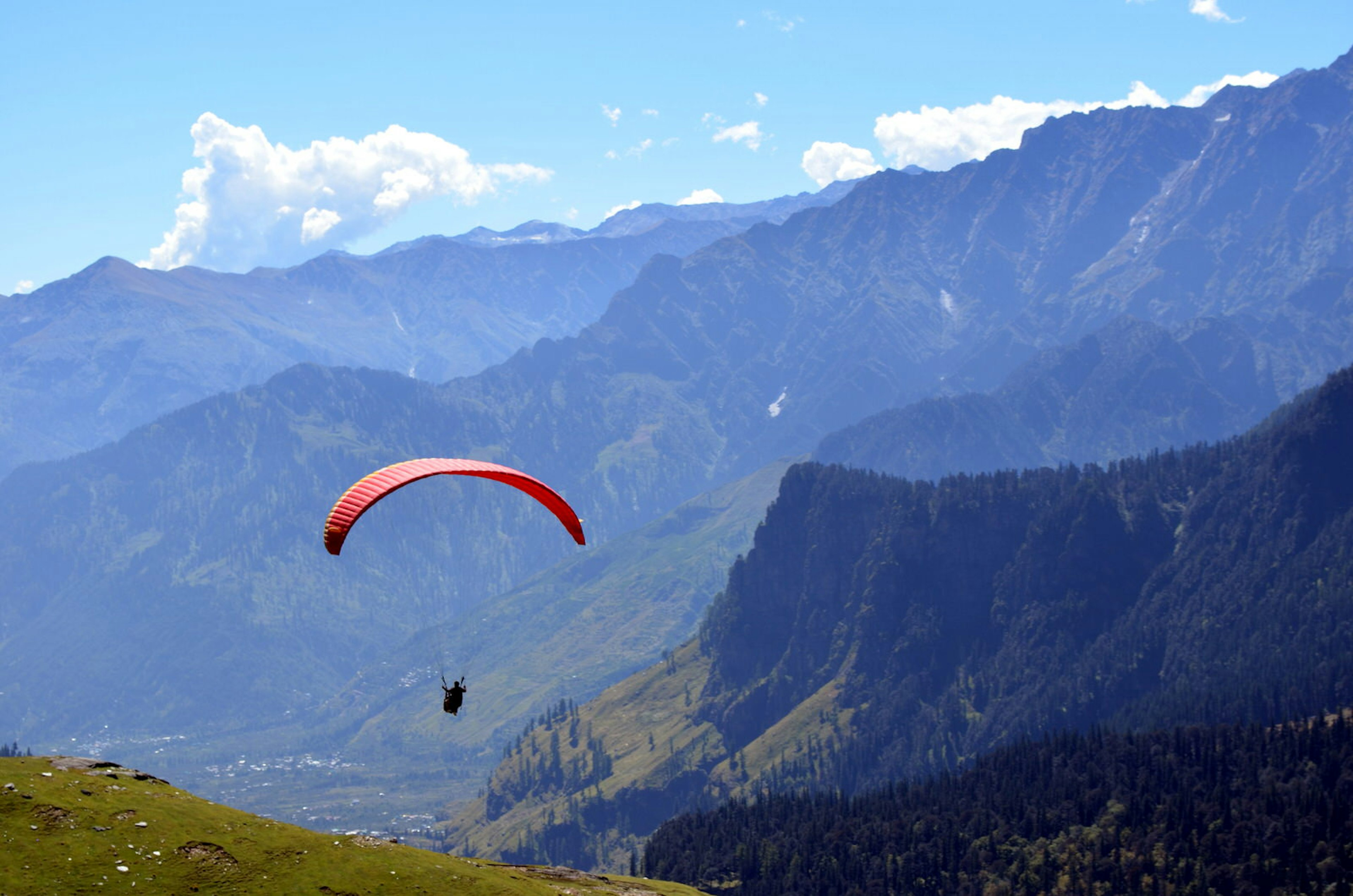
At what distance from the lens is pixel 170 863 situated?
368ft

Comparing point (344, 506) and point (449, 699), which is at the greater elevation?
point (344, 506)

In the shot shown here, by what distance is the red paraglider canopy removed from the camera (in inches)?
3282

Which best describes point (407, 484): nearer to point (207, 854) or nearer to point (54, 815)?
point (207, 854)

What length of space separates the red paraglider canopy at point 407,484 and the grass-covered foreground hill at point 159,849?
3955 centimetres

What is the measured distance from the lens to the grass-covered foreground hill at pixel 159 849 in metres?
107

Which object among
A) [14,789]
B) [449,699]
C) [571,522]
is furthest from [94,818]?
[571,522]

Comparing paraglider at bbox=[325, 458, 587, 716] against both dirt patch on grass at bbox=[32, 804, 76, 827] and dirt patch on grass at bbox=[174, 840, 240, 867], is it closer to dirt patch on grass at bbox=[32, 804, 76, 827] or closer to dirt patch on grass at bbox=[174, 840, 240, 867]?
dirt patch on grass at bbox=[174, 840, 240, 867]

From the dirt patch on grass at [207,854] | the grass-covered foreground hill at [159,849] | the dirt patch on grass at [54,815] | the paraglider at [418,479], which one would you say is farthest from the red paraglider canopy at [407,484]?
the dirt patch on grass at [54,815]

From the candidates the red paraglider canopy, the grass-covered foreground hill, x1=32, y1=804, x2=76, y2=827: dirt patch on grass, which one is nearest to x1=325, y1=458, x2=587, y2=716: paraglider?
the red paraglider canopy

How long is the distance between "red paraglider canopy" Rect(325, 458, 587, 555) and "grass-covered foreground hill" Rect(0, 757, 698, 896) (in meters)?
39.5

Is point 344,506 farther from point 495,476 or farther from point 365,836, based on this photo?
point 365,836

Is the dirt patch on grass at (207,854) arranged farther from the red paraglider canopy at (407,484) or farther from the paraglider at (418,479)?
the red paraglider canopy at (407,484)

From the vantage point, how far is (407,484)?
91.6 metres

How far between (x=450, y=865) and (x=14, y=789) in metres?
44.0
